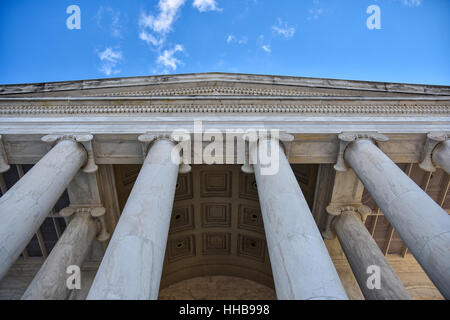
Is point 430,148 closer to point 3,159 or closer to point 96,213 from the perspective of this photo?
point 96,213

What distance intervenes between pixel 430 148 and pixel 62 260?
1823 cm

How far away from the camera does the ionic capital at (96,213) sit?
1630 cm

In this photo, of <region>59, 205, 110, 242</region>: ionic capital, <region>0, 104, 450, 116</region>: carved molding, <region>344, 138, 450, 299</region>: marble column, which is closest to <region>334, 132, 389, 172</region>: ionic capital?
<region>344, 138, 450, 299</region>: marble column

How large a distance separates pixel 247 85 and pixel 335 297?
1562 cm

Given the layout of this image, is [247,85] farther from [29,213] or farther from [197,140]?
[29,213]

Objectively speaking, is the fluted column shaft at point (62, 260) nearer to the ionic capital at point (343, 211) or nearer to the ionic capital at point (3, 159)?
the ionic capital at point (3, 159)

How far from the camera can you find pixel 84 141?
14.1m

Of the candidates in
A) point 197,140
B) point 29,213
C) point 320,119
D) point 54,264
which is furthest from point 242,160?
point 54,264

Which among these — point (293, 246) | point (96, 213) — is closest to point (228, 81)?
point (96, 213)

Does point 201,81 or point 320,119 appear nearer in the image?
point 320,119

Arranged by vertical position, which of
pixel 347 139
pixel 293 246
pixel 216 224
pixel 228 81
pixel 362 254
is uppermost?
pixel 228 81

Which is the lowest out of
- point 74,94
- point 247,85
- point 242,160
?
point 242,160

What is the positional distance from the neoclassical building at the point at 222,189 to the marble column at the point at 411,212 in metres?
0.05

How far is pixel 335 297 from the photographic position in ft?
22.6
